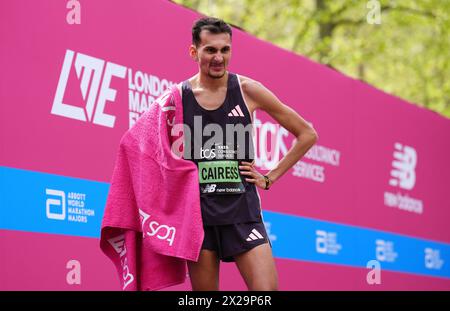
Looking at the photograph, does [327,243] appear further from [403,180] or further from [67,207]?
[67,207]

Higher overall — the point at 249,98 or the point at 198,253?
the point at 249,98

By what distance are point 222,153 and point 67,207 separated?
1.65 meters

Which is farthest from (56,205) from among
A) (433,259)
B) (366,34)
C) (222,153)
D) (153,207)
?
(366,34)

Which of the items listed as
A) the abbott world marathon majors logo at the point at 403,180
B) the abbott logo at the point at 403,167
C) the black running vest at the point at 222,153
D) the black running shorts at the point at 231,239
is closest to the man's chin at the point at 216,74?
the black running vest at the point at 222,153

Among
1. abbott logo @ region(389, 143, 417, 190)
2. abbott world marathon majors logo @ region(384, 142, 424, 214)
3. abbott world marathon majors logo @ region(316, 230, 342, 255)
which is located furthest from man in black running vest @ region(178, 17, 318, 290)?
abbott logo @ region(389, 143, 417, 190)

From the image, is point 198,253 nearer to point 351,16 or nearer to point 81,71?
point 81,71

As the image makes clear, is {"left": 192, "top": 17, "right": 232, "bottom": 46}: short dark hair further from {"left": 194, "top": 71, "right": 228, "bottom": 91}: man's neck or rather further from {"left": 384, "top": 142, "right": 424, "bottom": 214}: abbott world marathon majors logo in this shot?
{"left": 384, "top": 142, "right": 424, "bottom": 214}: abbott world marathon majors logo

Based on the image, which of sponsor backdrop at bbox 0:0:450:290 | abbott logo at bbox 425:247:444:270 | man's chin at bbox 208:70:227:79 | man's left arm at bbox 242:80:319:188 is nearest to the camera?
man's chin at bbox 208:70:227:79

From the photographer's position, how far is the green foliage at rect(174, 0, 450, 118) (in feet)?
56.0

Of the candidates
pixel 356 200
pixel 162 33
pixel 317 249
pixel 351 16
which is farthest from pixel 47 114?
pixel 351 16

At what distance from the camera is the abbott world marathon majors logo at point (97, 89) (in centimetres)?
584

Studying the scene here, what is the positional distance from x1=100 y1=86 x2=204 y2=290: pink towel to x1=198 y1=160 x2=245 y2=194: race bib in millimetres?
64

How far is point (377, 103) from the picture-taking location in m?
9.89
